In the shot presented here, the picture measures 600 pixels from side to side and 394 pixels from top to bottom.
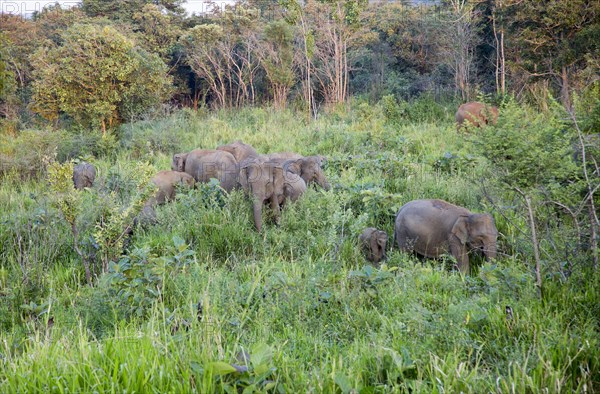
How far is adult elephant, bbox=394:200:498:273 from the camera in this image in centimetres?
546

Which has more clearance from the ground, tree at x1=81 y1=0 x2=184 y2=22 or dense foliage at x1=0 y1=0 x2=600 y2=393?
tree at x1=81 y1=0 x2=184 y2=22

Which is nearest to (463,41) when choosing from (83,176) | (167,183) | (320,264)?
(167,183)

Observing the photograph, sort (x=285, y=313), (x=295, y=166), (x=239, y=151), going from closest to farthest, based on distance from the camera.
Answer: (x=285, y=313) → (x=295, y=166) → (x=239, y=151)

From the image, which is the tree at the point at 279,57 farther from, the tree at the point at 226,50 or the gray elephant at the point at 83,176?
the gray elephant at the point at 83,176

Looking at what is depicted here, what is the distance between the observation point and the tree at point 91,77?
16312 millimetres

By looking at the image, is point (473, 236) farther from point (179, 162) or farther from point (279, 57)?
point (279, 57)

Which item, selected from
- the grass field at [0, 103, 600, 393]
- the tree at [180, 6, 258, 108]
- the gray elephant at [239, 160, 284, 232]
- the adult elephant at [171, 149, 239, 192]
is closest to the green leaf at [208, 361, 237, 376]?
the grass field at [0, 103, 600, 393]

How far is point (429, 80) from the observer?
22.2 m

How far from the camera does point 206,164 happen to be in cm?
977

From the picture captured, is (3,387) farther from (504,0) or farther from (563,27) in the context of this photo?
(504,0)

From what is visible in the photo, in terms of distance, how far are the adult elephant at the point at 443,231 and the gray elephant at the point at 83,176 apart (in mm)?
6279

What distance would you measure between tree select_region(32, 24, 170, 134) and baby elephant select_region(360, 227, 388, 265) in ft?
42.8

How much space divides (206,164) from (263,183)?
2.89m

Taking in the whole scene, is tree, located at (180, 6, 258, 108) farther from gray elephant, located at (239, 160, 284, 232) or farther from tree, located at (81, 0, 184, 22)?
gray elephant, located at (239, 160, 284, 232)
